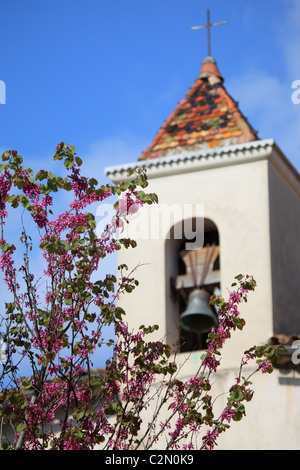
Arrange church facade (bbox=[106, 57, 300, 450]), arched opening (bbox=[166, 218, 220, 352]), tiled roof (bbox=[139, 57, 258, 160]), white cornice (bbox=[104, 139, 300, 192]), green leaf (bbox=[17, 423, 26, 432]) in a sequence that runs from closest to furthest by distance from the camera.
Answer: green leaf (bbox=[17, 423, 26, 432]) → arched opening (bbox=[166, 218, 220, 352]) → church facade (bbox=[106, 57, 300, 450]) → white cornice (bbox=[104, 139, 300, 192]) → tiled roof (bbox=[139, 57, 258, 160])

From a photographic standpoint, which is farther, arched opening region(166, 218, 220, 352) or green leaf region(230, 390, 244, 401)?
arched opening region(166, 218, 220, 352)

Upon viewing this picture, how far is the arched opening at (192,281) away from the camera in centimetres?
1110

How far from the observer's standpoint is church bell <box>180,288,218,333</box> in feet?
36.0

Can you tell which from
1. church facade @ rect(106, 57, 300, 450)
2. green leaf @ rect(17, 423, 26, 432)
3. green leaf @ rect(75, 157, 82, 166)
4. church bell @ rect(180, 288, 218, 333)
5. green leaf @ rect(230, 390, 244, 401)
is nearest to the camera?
green leaf @ rect(17, 423, 26, 432)

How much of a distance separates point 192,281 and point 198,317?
0.57 m

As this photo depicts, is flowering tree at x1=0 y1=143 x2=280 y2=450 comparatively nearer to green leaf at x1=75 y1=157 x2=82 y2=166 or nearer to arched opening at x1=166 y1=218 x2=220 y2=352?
green leaf at x1=75 y1=157 x2=82 y2=166

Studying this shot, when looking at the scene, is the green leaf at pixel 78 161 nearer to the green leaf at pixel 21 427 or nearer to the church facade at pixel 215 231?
the green leaf at pixel 21 427

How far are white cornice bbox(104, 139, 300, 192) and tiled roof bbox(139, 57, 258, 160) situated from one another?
0.13m

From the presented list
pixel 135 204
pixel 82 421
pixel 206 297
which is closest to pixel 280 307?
pixel 206 297

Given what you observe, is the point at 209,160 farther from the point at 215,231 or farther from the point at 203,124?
the point at 215,231

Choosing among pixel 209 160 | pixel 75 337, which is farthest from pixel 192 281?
pixel 75 337

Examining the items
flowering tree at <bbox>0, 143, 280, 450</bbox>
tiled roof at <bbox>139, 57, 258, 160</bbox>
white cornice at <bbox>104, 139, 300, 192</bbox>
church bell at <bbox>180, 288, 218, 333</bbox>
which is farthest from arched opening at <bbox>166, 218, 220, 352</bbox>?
flowering tree at <bbox>0, 143, 280, 450</bbox>

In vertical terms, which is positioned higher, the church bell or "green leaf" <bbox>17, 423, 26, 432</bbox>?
the church bell

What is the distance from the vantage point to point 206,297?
1123cm
